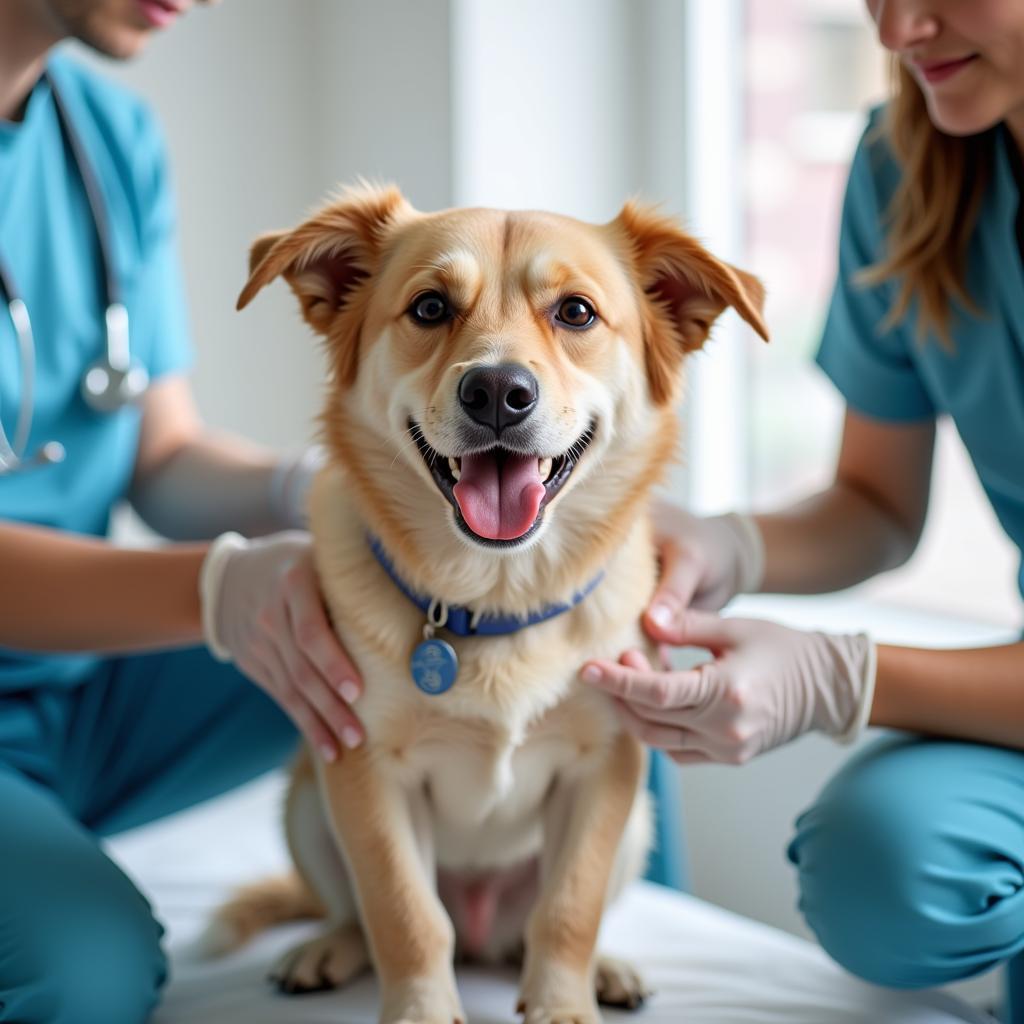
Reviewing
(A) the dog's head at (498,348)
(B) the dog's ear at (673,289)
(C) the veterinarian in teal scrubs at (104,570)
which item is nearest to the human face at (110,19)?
(C) the veterinarian in teal scrubs at (104,570)

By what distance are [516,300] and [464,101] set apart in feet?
3.61

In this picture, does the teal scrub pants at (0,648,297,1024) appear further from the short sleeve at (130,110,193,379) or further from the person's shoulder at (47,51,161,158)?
the person's shoulder at (47,51,161,158)

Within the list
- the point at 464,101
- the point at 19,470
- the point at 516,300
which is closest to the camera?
the point at 516,300

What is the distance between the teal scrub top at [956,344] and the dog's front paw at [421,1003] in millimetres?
805

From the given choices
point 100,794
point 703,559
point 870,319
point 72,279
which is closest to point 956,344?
point 870,319

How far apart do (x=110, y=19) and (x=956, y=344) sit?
1.01 m

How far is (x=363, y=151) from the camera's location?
2.31 m

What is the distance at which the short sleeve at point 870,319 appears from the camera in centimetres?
143

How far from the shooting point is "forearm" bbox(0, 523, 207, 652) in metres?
1.28

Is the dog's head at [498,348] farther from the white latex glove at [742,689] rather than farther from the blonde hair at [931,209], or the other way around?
the blonde hair at [931,209]

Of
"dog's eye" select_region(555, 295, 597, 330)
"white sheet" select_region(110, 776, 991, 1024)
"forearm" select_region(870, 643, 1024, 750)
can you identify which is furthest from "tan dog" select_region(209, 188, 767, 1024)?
"forearm" select_region(870, 643, 1024, 750)

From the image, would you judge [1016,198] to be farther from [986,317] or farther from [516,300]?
[516,300]

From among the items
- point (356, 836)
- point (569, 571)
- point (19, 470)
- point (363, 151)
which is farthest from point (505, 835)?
point (363, 151)

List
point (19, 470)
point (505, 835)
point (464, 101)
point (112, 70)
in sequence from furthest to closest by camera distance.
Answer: point (112, 70) < point (464, 101) < point (19, 470) < point (505, 835)
